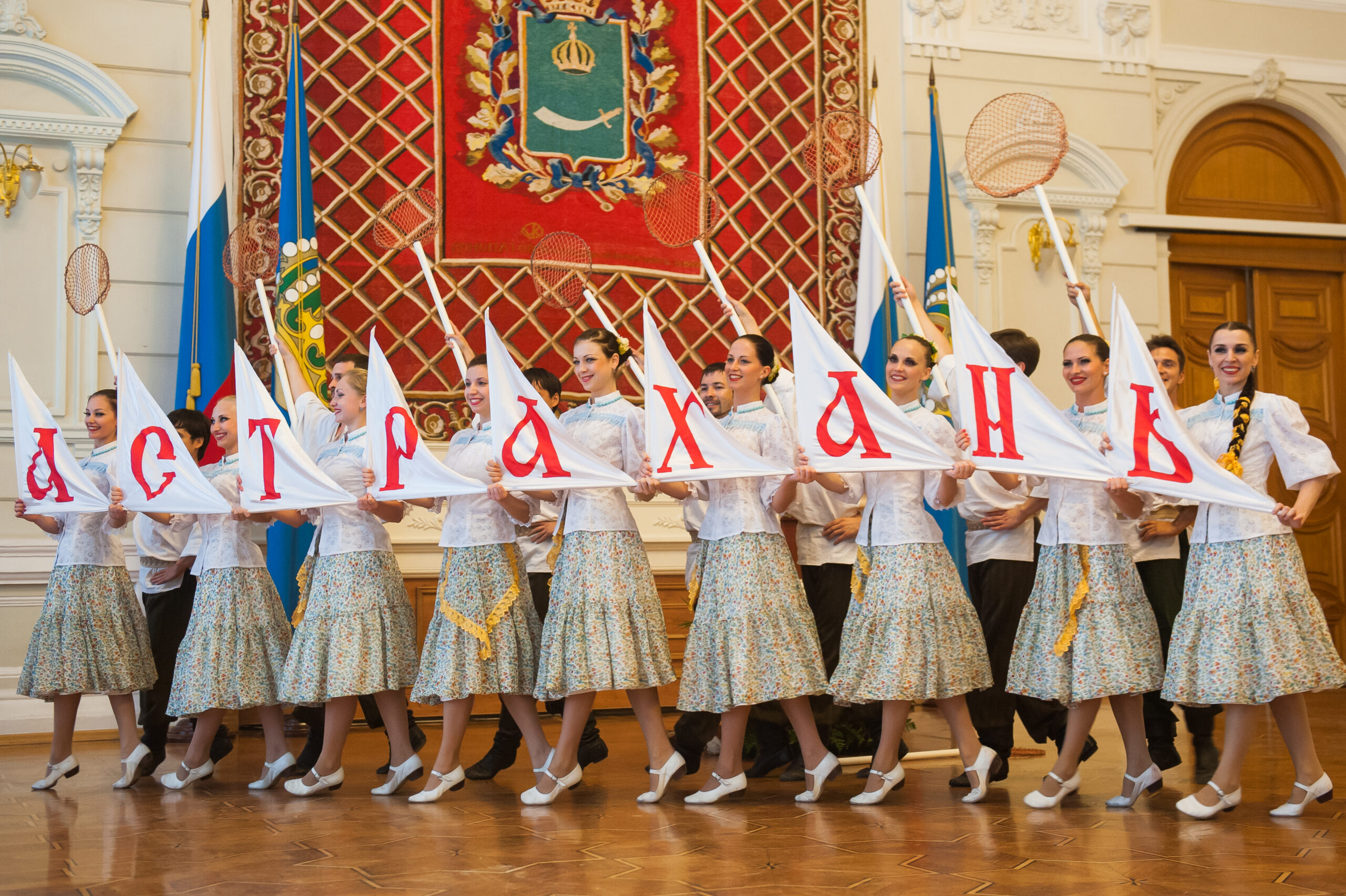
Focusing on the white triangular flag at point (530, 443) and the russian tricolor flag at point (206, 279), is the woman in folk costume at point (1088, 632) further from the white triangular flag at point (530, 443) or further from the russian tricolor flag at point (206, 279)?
the russian tricolor flag at point (206, 279)

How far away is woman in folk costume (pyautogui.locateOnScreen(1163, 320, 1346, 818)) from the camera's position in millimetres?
3254

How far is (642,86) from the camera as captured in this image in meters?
6.66

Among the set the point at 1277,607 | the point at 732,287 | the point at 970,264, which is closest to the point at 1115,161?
the point at 970,264

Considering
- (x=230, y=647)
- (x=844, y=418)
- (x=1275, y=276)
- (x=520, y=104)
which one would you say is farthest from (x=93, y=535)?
(x=1275, y=276)

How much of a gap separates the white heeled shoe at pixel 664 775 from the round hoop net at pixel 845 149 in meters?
1.85

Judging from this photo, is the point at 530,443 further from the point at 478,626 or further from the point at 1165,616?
the point at 1165,616

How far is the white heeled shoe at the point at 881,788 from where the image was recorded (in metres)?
3.65

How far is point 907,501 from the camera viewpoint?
369cm

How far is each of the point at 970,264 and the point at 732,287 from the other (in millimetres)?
1372

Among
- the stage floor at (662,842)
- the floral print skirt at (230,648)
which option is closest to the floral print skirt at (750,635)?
the stage floor at (662,842)

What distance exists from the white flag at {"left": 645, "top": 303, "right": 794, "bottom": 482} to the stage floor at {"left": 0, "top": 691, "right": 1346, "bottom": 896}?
96cm

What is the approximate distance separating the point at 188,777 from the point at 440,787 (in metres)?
0.98

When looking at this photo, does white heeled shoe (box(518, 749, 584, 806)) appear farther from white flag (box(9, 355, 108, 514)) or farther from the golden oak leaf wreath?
the golden oak leaf wreath

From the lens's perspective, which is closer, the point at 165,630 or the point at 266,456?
the point at 266,456
